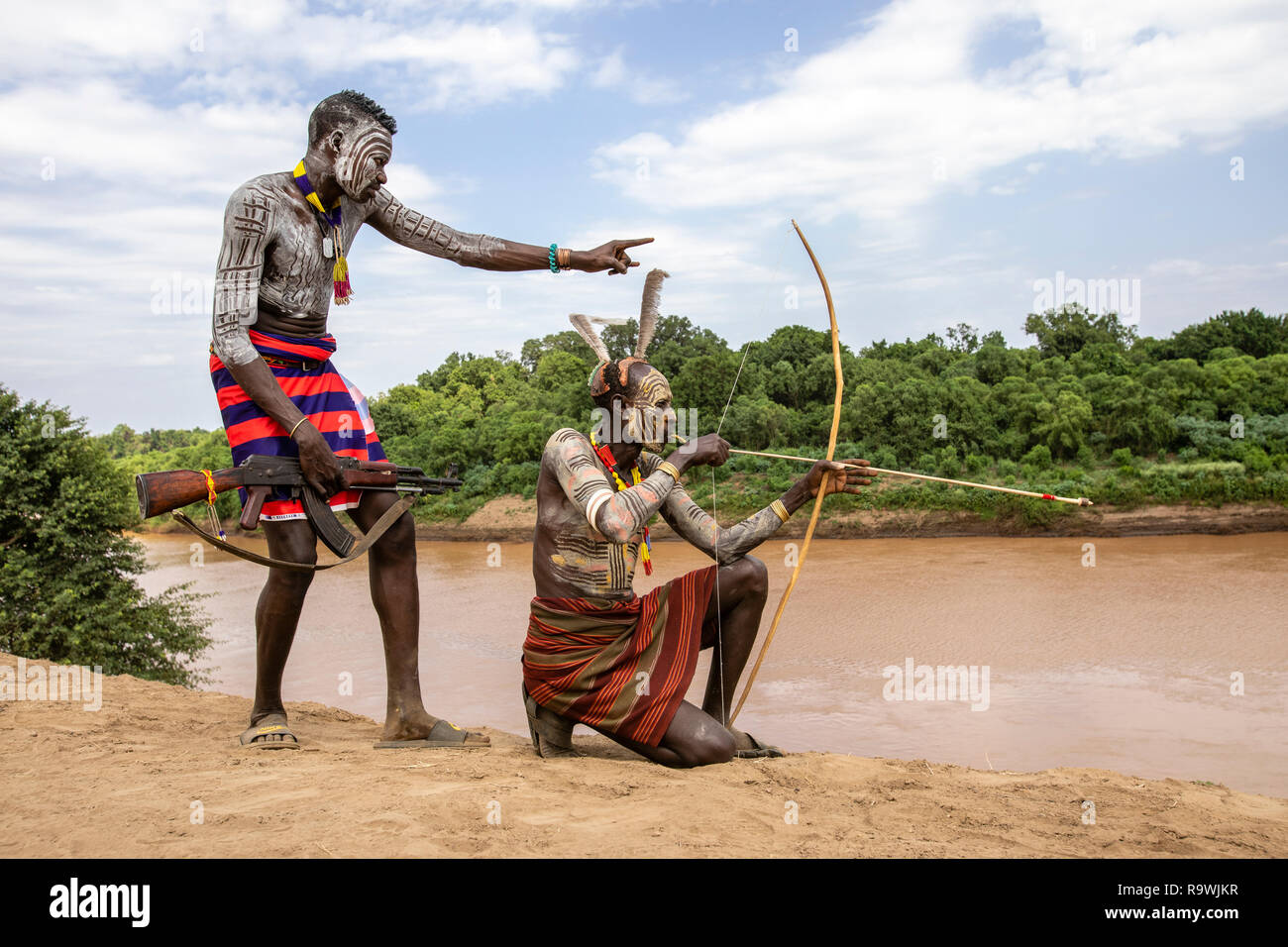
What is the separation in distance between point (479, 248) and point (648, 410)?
3.91 feet

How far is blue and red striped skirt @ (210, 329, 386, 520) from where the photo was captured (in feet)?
13.1

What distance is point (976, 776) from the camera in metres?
4.13

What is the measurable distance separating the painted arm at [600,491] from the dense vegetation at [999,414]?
11060 mm

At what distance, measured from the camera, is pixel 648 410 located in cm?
413

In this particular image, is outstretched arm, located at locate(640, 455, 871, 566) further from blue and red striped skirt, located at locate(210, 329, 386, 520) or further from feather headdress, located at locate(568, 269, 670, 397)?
blue and red striped skirt, located at locate(210, 329, 386, 520)

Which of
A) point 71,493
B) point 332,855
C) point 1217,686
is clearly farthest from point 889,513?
point 332,855

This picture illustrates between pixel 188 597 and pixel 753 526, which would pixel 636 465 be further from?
pixel 188 597

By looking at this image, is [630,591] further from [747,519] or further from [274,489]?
[274,489]

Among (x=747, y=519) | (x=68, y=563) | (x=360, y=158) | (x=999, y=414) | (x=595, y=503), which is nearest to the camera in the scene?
(x=595, y=503)

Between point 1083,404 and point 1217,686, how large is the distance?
9.51 meters

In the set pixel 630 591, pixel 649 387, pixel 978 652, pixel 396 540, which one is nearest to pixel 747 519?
pixel 630 591

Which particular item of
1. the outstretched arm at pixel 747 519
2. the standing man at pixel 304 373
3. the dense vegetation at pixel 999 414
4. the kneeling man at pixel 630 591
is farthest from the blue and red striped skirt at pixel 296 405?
the dense vegetation at pixel 999 414

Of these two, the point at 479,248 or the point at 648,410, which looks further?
the point at 479,248

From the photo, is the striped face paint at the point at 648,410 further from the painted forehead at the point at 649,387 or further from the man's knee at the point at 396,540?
the man's knee at the point at 396,540
